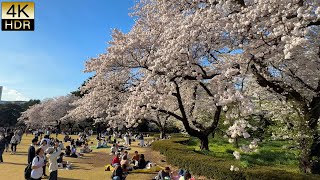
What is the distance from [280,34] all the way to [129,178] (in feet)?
31.3

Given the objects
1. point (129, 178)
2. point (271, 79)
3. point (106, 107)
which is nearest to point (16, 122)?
point (106, 107)

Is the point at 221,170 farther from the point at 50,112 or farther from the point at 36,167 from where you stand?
the point at 50,112

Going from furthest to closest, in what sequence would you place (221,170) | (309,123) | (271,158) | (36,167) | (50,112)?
(50,112) < (271,158) < (221,170) < (309,123) < (36,167)

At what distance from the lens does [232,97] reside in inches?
372

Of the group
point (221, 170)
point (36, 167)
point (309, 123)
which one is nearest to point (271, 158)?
point (221, 170)

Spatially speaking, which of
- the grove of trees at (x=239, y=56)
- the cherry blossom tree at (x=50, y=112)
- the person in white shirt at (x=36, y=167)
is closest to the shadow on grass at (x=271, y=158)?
the grove of trees at (x=239, y=56)

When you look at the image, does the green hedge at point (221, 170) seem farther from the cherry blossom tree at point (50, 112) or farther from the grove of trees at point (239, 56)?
the cherry blossom tree at point (50, 112)

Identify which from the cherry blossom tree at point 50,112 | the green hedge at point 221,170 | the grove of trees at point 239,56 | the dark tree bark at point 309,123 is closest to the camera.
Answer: the grove of trees at point 239,56

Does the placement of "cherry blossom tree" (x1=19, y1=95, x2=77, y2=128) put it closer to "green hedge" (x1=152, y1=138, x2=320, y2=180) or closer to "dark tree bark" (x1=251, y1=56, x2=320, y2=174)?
"green hedge" (x1=152, y1=138, x2=320, y2=180)

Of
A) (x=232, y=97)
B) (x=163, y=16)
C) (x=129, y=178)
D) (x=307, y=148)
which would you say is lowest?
(x=129, y=178)

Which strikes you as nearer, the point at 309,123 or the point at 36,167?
the point at 36,167

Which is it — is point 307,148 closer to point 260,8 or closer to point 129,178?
point 260,8

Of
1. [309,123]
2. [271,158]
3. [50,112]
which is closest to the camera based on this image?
[309,123]

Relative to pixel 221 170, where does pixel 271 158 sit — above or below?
below
